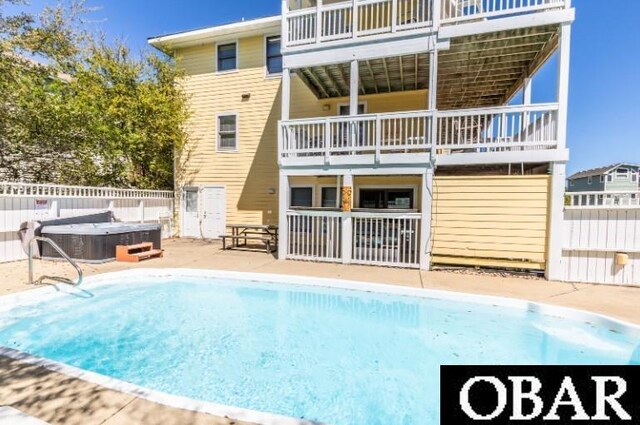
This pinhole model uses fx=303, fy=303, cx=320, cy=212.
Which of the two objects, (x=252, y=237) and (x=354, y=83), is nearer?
(x=354, y=83)

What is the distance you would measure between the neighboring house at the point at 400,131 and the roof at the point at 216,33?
43 millimetres

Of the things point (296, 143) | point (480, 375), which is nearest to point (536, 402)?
point (480, 375)

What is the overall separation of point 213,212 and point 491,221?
32.9 ft

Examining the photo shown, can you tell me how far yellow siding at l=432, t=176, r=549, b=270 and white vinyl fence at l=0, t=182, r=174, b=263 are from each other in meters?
10.4

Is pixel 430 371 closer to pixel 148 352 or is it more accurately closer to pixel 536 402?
pixel 536 402

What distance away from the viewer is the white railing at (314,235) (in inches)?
328

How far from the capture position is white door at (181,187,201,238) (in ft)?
42.2

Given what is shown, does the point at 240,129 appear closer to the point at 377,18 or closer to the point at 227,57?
the point at 227,57

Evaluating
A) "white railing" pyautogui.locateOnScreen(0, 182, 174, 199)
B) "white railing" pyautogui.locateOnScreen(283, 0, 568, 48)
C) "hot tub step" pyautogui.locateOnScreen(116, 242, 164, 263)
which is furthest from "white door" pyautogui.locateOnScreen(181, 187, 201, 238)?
"white railing" pyautogui.locateOnScreen(283, 0, 568, 48)

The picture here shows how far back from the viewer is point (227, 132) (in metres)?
12.3

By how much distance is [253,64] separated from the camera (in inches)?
462

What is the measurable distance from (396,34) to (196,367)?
8.23 metres

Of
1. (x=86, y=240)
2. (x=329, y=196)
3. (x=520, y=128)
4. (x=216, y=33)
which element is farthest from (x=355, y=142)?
(x=216, y=33)

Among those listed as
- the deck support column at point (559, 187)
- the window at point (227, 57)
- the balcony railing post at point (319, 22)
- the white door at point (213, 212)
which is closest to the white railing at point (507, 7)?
the deck support column at point (559, 187)
